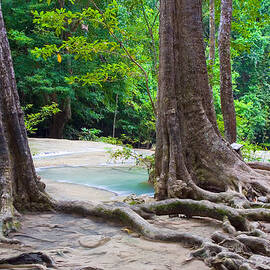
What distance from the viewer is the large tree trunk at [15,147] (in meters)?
4.25

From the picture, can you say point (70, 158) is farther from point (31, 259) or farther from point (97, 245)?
point (31, 259)

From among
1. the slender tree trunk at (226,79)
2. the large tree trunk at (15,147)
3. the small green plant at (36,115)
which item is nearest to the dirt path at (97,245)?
the large tree trunk at (15,147)

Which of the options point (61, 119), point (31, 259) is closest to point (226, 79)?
point (31, 259)

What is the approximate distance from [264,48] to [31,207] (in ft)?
103

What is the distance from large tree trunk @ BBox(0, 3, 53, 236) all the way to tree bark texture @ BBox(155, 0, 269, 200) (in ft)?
6.81

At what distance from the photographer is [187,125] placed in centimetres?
590

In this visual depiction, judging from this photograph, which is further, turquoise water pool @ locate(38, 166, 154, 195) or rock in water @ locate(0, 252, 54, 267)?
turquoise water pool @ locate(38, 166, 154, 195)

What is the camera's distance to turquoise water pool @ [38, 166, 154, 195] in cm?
819

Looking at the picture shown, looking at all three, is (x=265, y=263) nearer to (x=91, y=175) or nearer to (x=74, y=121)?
(x=91, y=175)

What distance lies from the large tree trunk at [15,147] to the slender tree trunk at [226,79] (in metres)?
5.67

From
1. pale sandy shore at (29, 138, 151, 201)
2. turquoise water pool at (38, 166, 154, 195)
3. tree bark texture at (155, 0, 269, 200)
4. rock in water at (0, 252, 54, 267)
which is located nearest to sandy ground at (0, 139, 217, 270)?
rock in water at (0, 252, 54, 267)

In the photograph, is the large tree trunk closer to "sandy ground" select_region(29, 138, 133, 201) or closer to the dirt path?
the dirt path

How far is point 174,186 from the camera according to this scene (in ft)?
17.1

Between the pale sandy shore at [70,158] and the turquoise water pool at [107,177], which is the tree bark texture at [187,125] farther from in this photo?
the turquoise water pool at [107,177]
